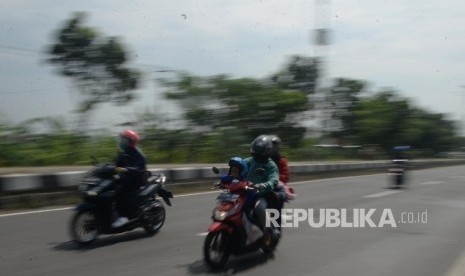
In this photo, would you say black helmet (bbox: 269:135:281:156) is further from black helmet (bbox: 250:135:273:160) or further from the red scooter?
the red scooter

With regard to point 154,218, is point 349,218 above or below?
below

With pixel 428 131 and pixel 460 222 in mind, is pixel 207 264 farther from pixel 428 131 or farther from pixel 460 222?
pixel 428 131

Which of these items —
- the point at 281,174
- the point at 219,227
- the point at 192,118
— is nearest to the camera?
the point at 219,227

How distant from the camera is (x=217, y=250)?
7.44m

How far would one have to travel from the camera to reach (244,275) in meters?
7.29

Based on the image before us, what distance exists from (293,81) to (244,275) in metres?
34.7

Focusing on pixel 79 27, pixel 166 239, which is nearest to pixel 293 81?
pixel 79 27

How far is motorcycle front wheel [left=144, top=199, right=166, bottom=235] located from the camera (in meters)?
9.78

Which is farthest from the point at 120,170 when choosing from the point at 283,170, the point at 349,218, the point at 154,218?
the point at 349,218

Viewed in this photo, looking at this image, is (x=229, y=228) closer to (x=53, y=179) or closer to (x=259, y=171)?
(x=259, y=171)

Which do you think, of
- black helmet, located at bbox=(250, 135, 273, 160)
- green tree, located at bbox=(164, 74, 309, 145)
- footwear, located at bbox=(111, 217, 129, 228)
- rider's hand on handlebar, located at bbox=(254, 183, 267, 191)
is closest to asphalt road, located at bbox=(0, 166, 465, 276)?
footwear, located at bbox=(111, 217, 129, 228)

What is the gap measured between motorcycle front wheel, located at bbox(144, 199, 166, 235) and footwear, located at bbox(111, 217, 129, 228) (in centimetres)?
48

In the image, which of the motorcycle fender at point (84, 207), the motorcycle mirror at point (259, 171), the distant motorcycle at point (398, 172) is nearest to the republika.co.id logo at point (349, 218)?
the motorcycle mirror at point (259, 171)

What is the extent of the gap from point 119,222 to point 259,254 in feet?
6.82
